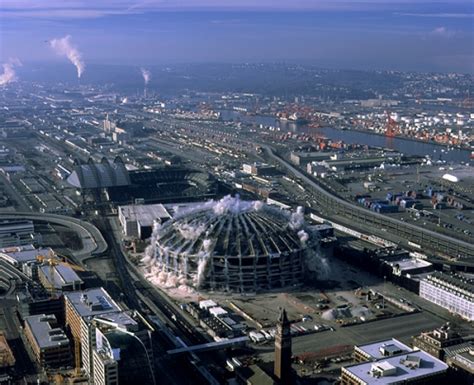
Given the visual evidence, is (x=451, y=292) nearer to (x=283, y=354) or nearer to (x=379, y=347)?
(x=379, y=347)

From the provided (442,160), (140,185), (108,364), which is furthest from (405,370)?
(442,160)

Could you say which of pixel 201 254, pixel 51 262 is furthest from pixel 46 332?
pixel 201 254

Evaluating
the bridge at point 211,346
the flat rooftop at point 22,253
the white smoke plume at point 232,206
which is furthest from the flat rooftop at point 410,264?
the flat rooftop at point 22,253

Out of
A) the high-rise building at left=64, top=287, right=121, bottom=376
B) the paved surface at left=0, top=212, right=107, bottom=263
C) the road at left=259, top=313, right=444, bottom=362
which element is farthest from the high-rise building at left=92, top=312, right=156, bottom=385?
the paved surface at left=0, top=212, right=107, bottom=263

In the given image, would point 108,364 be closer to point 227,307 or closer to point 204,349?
point 204,349

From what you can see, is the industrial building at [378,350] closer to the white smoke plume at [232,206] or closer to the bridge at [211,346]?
the bridge at [211,346]
